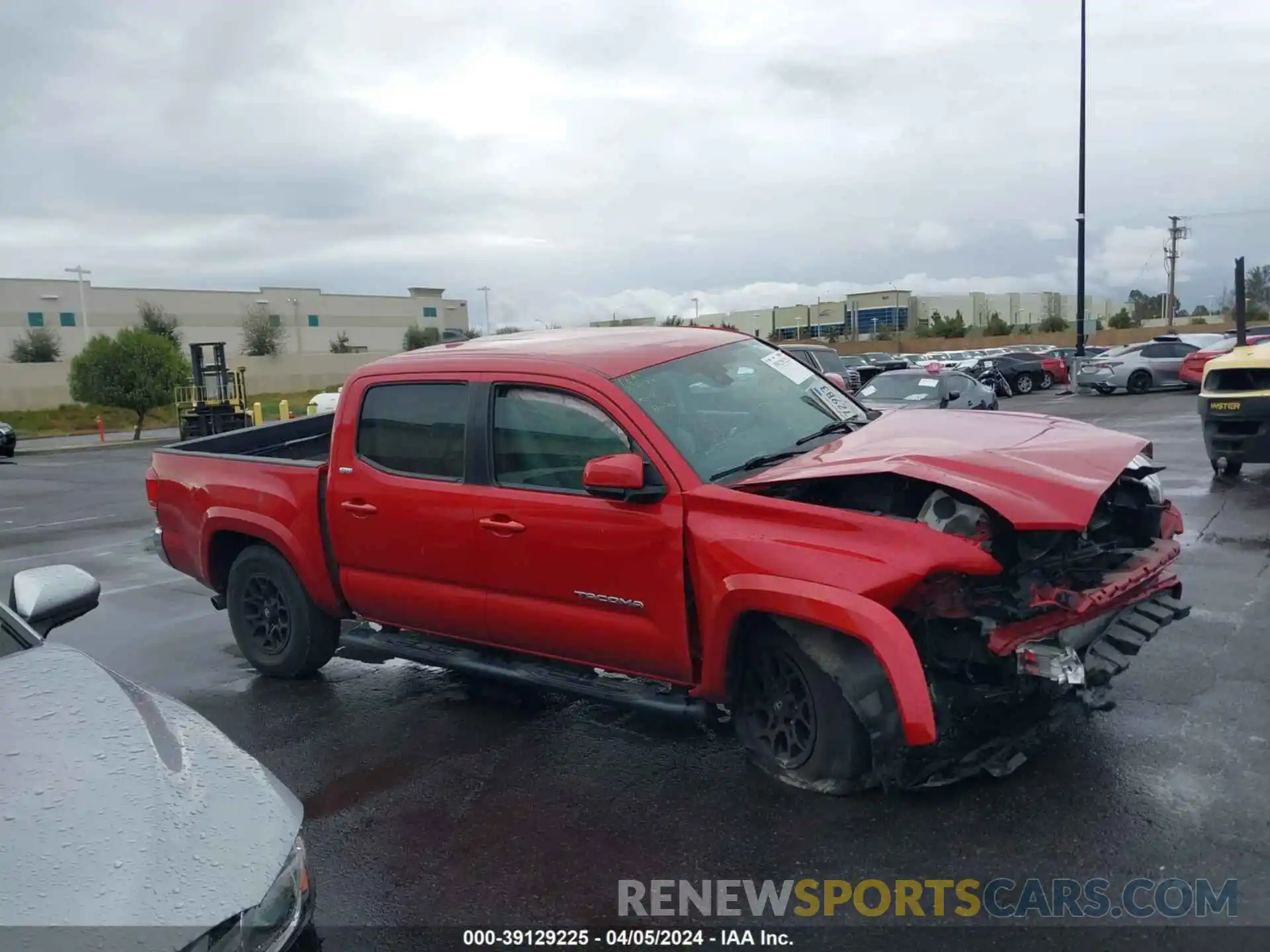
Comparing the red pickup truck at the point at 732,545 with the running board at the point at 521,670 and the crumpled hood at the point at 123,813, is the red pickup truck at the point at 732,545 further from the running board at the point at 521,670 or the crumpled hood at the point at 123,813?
the crumpled hood at the point at 123,813

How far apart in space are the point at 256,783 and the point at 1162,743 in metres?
3.72

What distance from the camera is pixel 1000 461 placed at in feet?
12.9

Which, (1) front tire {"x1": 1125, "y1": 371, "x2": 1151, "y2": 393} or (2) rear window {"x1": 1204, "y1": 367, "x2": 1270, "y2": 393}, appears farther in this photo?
(1) front tire {"x1": 1125, "y1": 371, "x2": 1151, "y2": 393}

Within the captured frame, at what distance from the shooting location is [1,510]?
54.1 ft

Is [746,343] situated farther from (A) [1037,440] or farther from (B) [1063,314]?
(B) [1063,314]

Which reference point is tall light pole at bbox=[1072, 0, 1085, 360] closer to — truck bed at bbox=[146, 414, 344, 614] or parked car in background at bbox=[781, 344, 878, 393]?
parked car in background at bbox=[781, 344, 878, 393]

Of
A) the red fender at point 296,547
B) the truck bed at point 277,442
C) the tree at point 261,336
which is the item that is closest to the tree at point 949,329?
the tree at point 261,336

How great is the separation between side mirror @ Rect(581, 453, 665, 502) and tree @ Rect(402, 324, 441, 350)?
42.8 m

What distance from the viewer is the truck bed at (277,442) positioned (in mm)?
6742

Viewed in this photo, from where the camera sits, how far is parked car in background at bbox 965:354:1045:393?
108 feet

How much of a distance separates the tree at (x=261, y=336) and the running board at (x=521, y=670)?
62.3 meters

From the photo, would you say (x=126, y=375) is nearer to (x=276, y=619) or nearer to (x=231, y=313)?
(x=276, y=619)

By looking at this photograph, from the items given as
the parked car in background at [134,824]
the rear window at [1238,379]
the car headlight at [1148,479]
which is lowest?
the parked car in background at [134,824]

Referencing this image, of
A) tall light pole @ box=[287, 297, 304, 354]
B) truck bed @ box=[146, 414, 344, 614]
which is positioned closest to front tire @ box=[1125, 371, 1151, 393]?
truck bed @ box=[146, 414, 344, 614]
